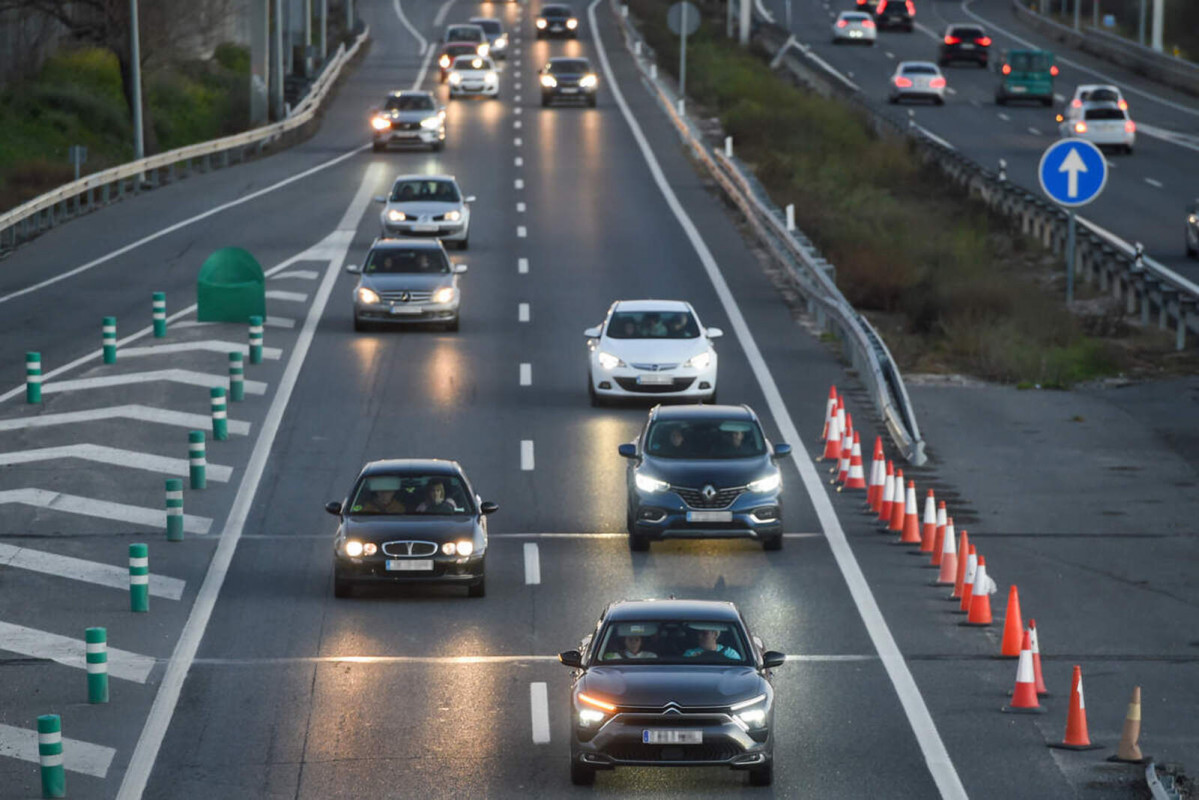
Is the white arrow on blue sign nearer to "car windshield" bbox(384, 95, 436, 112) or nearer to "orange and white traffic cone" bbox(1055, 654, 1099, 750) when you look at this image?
"orange and white traffic cone" bbox(1055, 654, 1099, 750)

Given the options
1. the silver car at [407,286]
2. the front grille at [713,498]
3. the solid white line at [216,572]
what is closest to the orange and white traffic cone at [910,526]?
the front grille at [713,498]

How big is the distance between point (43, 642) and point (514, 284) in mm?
22119

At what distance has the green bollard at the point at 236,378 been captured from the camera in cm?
2930

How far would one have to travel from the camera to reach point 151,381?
31047 mm

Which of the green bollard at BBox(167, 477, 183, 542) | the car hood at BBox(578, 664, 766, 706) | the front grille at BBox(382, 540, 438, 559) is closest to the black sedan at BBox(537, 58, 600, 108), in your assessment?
the green bollard at BBox(167, 477, 183, 542)

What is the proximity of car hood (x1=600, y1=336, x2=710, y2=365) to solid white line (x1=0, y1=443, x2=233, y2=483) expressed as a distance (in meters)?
6.07

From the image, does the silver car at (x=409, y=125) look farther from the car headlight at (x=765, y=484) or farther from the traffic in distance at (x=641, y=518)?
the car headlight at (x=765, y=484)

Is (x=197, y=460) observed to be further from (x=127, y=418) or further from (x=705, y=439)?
(x=705, y=439)

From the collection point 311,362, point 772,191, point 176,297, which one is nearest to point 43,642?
point 311,362

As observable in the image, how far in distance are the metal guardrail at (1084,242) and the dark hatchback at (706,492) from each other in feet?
45.8

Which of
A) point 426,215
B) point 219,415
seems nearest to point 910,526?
point 219,415

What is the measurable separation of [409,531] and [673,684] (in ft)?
20.7

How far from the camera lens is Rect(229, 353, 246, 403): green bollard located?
29.3 m

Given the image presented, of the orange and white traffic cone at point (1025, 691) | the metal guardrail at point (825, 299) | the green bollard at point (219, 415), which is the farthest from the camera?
the metal guardrail at point (825, 299)
